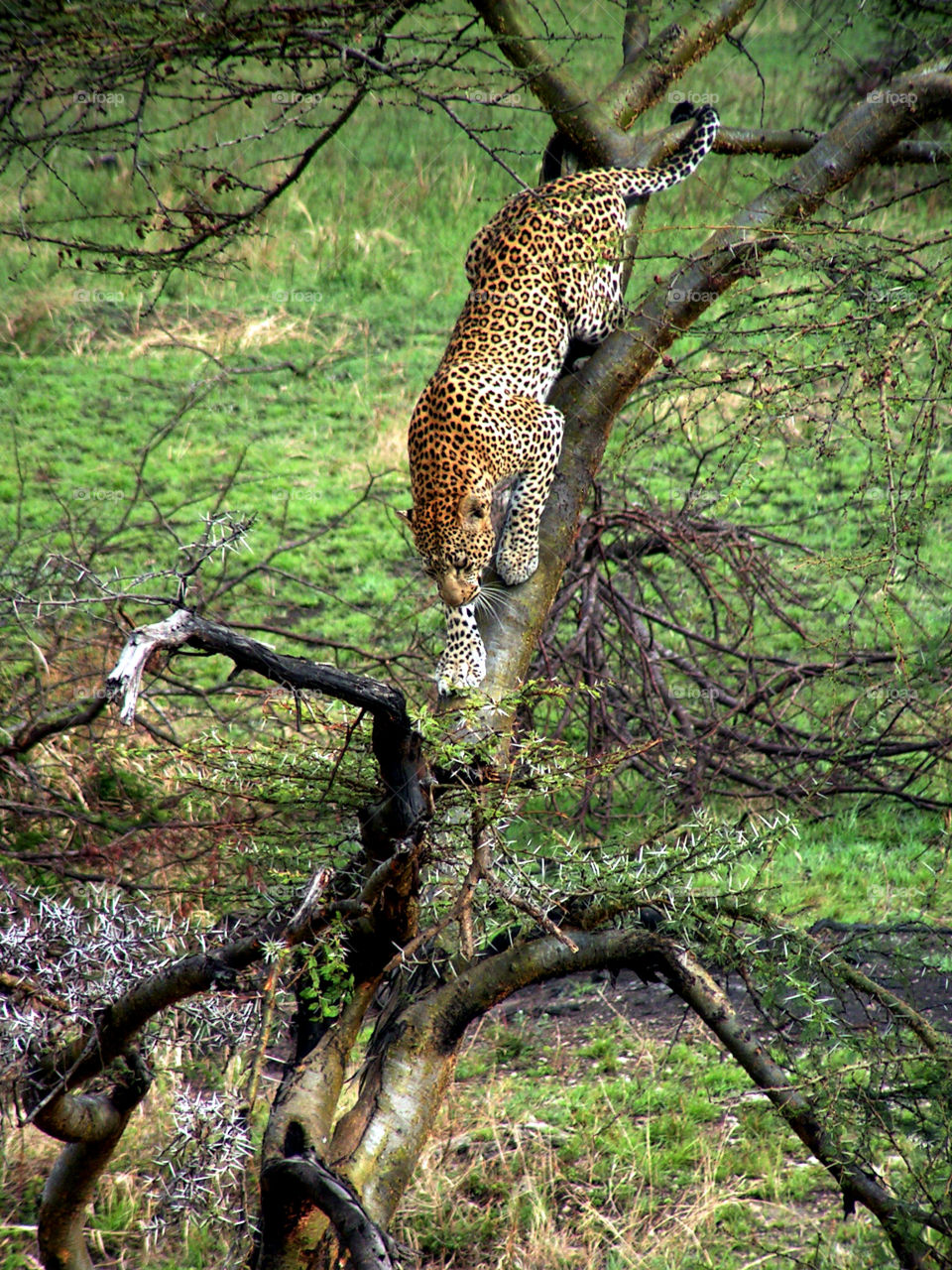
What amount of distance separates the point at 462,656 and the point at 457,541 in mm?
526

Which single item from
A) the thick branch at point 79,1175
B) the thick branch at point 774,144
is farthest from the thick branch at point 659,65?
the thick branch at point 79,1175

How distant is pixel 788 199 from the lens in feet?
15.6

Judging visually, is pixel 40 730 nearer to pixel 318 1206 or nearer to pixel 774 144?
pixel 318 1206

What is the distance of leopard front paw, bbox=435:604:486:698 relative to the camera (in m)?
4.46

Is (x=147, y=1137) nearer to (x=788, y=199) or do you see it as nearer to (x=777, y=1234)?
(x=777, y=1234)

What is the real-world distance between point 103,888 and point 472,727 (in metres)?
1.58

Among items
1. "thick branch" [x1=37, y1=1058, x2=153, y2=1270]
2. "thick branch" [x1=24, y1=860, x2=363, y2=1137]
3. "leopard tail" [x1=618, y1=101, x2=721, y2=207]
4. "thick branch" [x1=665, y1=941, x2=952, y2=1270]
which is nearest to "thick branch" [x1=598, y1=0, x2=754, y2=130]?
"leopard tail" [x1=618, y1=101, x2=721, y2=207]

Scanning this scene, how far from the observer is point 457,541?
4840 millimetres

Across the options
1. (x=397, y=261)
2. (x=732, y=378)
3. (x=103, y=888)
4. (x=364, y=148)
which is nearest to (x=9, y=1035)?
(x=103, y=888)

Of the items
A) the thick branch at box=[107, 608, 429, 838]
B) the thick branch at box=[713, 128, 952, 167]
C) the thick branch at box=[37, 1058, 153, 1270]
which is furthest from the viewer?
the thick branch at box=[713, 128, 952, 167]

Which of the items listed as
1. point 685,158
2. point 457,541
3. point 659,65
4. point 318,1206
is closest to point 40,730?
point 457,541

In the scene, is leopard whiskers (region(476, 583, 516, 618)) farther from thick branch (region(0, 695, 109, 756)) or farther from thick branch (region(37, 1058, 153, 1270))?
thick branch (region(37, 1058, 153, 1270))

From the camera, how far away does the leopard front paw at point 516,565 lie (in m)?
4.68

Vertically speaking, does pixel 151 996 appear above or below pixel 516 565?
below
